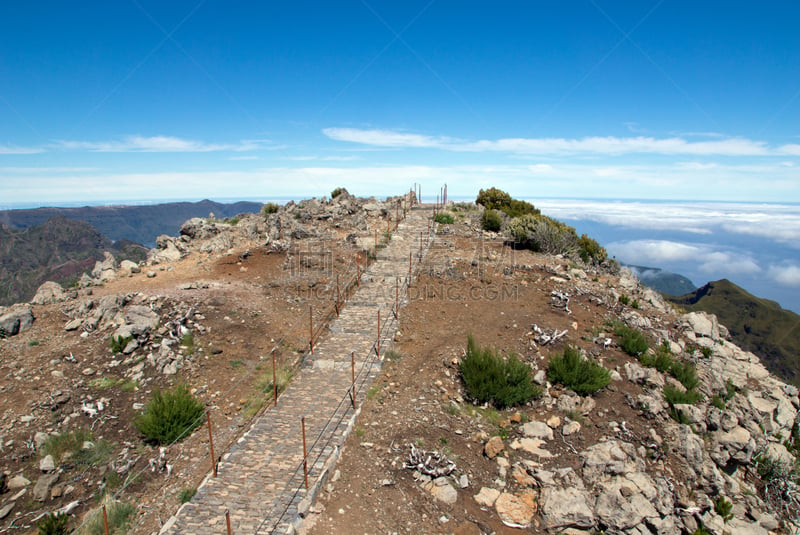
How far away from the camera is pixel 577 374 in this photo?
1103cm

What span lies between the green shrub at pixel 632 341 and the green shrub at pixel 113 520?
12.8 metres

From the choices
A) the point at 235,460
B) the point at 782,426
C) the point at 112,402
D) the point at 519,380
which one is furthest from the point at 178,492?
the point at 782,426

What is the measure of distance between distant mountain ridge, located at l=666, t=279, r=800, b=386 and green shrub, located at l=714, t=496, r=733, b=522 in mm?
65888

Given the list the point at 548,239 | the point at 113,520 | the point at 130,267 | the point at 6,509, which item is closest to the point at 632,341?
the point at 548,239

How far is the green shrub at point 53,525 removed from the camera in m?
7.07

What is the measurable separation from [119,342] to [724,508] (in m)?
15.5

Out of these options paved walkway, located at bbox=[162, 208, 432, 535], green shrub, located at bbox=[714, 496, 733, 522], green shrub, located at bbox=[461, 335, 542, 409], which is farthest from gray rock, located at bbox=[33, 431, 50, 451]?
green shrub, located at bbox=[714, 496, 733, 522]

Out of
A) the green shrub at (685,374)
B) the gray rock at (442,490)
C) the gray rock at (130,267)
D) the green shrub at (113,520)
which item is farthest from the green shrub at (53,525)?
the green shrub at (685,374)

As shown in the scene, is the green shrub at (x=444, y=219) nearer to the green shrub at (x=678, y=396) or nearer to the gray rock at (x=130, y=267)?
the gray rock at (x=130, y=267)

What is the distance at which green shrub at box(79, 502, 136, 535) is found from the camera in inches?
281

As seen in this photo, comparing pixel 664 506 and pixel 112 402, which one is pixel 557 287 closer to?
pixel 664 506

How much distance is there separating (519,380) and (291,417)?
5.65 meters

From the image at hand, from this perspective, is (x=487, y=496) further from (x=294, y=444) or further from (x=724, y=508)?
(x=724, y=508)

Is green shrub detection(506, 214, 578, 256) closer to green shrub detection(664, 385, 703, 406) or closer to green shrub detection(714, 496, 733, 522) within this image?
green shrub detection(664, 385, 703, 406)
